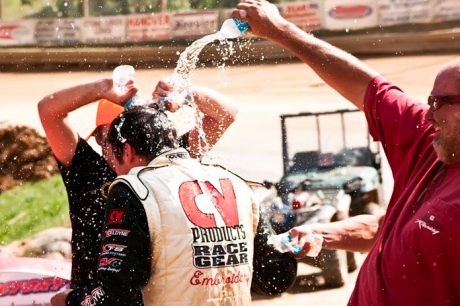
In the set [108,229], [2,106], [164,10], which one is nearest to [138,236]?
[108,229]

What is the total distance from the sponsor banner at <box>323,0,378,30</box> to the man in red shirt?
21.7 m

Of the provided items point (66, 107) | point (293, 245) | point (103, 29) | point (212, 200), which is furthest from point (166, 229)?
point (103, 29)

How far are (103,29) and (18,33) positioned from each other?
2254mm

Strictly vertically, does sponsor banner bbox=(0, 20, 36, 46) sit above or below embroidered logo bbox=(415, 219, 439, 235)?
above

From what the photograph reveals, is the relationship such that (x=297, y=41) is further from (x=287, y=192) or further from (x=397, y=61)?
(x=397, y=61)

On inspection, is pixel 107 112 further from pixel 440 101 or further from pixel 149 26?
pixel 149 26

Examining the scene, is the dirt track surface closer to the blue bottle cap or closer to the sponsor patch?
the blue bottle cap

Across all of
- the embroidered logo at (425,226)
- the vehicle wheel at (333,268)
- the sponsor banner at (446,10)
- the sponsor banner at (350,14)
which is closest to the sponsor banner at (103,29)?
the sponsor banner at (350,14)

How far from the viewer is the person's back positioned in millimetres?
3109

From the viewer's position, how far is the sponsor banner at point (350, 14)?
25359 mm

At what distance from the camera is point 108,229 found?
308 centimetres

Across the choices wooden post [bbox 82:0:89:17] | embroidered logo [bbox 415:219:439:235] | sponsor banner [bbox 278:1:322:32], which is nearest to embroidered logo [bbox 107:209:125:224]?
embroidered logo [bbox 415:219:439:235]

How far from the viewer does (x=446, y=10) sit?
2511 centimetres

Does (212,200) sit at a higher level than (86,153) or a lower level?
lower
